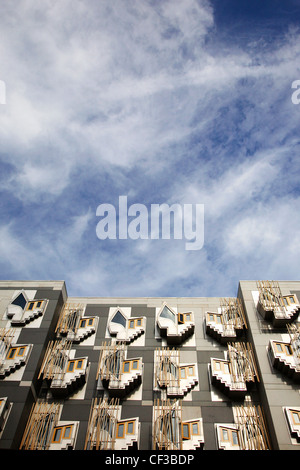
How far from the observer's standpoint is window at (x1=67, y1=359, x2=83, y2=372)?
2727 centimetres

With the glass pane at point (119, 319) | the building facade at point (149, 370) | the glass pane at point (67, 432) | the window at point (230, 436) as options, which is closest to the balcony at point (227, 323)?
the building facade at point (149, 370)

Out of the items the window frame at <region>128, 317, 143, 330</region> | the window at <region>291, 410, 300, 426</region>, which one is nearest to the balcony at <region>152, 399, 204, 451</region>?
the window at <region>291, 410, 300, 426</region>

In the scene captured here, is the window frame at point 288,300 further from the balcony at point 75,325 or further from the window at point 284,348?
the balcony at point 75,325

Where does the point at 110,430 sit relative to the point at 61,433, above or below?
above

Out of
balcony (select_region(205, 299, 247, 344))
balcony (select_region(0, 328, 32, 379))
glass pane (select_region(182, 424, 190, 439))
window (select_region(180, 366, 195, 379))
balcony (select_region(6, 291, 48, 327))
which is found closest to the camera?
glass pane (select_region(182, 424, 190, 439))

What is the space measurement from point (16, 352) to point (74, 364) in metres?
4.35

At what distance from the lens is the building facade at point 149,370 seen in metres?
23.4

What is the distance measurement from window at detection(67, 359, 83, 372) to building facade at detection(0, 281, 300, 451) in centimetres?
9

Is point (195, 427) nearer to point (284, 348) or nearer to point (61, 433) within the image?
point (284, 348)

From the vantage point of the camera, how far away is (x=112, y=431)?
23438 mm

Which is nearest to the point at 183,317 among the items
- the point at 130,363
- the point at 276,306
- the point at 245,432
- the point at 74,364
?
the point at 130,363

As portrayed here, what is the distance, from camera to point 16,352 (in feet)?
90.4

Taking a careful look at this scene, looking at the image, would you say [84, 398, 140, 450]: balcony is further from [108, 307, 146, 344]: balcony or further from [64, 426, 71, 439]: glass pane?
[108, 307, 146, 344]: balcony
